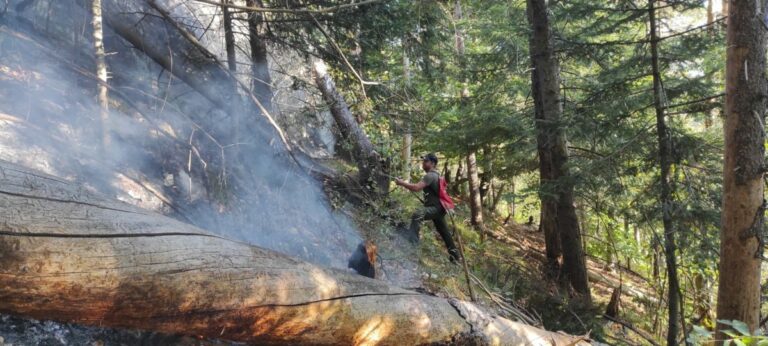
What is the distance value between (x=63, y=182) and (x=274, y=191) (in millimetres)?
4409

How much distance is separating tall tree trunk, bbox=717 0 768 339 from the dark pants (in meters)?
3.91

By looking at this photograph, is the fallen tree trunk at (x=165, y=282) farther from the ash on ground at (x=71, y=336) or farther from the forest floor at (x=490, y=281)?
the forest floor at (x=490, y=281)

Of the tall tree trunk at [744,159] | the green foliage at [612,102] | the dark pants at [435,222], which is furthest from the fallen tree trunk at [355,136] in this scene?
the tall tree trunk at [744,159]

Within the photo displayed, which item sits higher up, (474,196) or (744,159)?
(744,159)

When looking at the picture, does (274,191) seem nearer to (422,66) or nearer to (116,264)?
(422,66)

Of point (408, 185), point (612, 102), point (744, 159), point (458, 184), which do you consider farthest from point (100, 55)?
point (458, 184)

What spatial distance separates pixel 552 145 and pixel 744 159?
426cm

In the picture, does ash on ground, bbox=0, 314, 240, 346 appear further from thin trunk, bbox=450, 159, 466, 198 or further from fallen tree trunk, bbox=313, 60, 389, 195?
thin trunk, bbox=450, 159, 466, 198

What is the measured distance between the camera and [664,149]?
21.2ft

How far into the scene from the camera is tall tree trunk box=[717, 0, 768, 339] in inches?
179

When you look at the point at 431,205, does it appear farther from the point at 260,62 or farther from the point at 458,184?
the point at 458,184

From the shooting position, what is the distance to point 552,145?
8844 millimetres

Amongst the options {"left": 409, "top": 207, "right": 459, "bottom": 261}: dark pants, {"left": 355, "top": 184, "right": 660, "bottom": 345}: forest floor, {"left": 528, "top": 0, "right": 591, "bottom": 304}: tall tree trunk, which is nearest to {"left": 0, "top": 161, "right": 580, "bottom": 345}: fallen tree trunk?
{"left": 355, "top": 184, "right": 660, "bottom": 345}: forest floor

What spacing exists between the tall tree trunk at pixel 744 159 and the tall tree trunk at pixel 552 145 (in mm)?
3416
